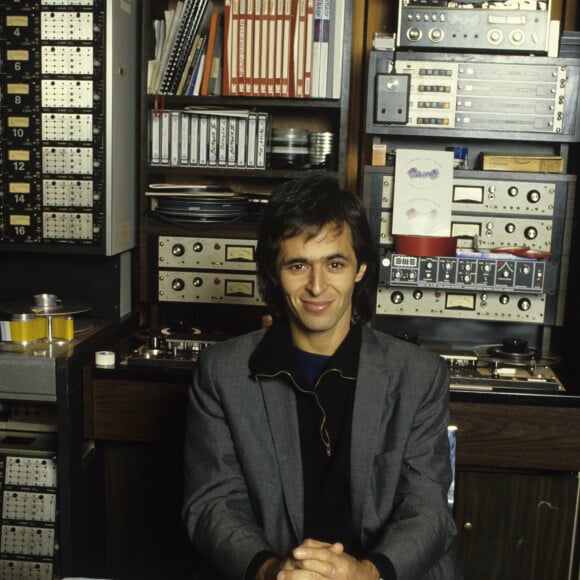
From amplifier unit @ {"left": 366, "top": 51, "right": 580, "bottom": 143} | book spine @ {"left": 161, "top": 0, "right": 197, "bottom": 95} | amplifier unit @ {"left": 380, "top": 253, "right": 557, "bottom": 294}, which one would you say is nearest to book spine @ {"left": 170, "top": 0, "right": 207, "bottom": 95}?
book spine @ {"left": 161, "top": 0, "right": 197, "bottom": 95}

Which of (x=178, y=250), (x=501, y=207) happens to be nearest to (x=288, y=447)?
(x=178, y=250)

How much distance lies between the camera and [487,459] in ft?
7.32

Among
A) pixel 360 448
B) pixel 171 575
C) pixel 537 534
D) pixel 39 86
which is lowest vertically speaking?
pixel 171 575

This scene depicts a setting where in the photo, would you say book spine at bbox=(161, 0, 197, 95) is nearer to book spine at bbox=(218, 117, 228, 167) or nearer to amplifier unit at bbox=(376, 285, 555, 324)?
book spine at bbox=(218, 117, 228, 167)

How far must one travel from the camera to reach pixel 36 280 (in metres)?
2.82

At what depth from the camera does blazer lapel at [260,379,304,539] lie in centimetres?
164

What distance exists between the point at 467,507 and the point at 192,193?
1349 millimetres

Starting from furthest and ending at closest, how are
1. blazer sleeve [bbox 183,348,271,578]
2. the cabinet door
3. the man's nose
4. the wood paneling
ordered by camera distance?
1. the cabinet door
2. the wood paneling
3. the man's nose
4. blazer sleeve [bbox 183,348,271,578]

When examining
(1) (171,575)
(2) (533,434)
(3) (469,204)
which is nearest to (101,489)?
(1) (171,575)

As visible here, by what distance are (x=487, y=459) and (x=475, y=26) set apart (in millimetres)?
1346

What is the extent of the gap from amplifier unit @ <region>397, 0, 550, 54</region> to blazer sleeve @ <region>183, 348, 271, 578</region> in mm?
1372

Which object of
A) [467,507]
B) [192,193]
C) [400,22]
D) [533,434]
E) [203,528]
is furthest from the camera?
[192,193]

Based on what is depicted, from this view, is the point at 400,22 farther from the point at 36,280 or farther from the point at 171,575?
the point at 171,575

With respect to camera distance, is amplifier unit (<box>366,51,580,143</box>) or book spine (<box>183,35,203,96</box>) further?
book spine (<box>183,35,203,96</box>)
